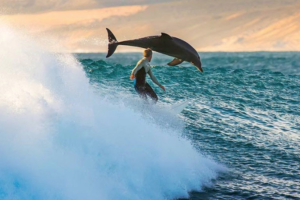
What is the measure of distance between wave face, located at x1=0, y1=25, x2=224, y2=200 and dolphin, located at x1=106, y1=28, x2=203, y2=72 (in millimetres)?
1645

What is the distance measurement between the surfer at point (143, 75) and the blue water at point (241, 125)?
2.32 meters

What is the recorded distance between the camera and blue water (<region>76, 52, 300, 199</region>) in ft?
34.5

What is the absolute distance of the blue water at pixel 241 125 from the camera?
10.5 metres

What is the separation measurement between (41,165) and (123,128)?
265 cm

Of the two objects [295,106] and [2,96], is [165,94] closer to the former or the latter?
[295,106]

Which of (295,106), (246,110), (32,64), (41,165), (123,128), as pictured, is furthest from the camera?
(295,106)

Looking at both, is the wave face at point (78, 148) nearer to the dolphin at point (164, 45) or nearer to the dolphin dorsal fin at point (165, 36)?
the dolphin at point (164, 45)

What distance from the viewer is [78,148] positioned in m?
8.87

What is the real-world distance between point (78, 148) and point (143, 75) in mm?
5168

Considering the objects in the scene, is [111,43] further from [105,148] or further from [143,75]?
[105,148]

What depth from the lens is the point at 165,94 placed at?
23.3 meters

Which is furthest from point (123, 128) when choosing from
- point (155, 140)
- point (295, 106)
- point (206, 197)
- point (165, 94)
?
point (295, 106)

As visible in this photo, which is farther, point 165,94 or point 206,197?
point 165,94

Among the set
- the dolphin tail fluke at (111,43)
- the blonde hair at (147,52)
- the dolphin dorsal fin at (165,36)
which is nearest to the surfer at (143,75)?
the blonde hair at (147,52)
